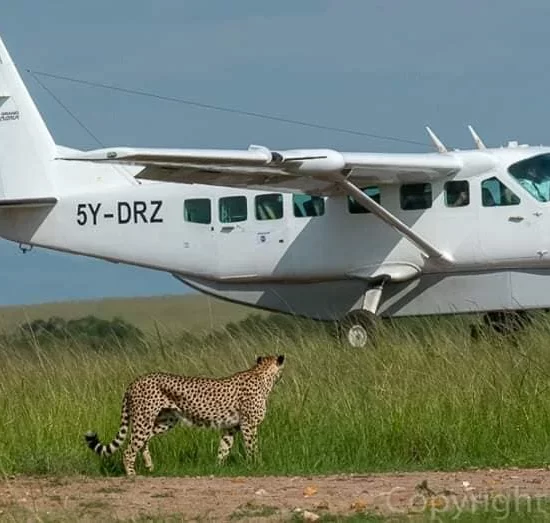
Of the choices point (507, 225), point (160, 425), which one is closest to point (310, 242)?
point (507, 225)

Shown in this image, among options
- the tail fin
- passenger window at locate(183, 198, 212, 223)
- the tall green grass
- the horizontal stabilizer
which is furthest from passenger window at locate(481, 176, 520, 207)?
the tail fin

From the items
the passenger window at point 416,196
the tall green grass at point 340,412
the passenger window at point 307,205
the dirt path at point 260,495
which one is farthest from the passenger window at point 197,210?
the dirt path at point 260,495

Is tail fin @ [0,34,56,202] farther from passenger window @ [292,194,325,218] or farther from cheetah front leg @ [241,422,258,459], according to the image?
cheetah front leg @ [241,422,258,459]

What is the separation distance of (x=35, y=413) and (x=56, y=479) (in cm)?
225

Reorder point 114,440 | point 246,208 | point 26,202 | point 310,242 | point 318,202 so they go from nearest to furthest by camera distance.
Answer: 1. point 114,440
2. point 310,242
3. point 318,202
4. point 246,208
5. point 26,202

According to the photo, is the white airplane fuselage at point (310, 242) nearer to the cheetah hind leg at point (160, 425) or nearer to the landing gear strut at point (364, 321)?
the landing gear strut at point (364, 321)

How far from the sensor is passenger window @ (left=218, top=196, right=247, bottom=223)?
24.7 m

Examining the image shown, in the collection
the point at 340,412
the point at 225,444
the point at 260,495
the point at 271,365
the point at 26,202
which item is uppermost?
the point at 26,202

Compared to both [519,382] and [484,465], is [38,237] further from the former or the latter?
[484,465]

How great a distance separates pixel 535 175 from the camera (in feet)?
74.6

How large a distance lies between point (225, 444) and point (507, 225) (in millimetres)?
11369

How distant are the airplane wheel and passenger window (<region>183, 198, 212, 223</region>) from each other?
3.04 metres

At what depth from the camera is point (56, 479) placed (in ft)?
37.5

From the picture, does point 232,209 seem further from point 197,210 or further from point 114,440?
point 114,440
